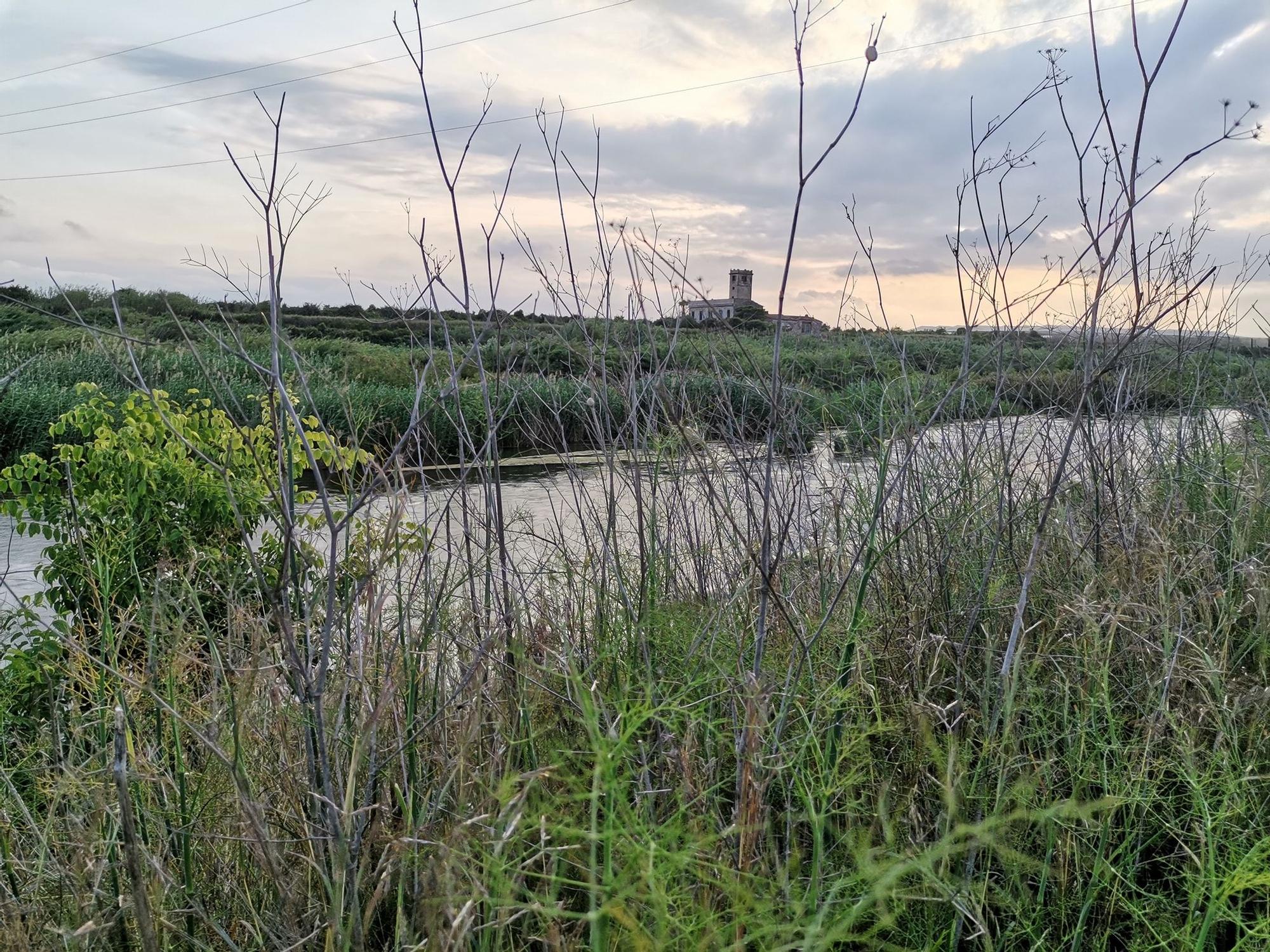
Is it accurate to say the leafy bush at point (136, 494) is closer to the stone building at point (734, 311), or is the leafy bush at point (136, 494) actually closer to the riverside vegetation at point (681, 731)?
the riverside vegetation at point (681, 731)

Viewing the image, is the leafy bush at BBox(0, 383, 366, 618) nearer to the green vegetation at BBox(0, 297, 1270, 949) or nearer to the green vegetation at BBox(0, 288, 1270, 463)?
the green vegetation at BBox(0, 288, 1270, 463)

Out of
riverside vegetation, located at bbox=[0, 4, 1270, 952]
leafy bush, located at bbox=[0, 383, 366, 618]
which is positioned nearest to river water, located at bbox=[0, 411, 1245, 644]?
riverside vegetation, located at bbox=[0, 4, 1270, 952]

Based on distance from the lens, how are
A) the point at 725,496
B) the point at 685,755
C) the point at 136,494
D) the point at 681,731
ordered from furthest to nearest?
the point at 136,494 < the point at 725,496 < the point at 681,731 < the point at 685,755

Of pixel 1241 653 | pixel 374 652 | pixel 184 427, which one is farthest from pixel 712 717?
pixel 184 427

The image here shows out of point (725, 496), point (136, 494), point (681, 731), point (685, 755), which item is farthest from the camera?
point (136, 494)

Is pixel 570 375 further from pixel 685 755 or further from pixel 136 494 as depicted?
pixel 136 494

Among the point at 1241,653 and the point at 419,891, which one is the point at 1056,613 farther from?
the point at 419,891

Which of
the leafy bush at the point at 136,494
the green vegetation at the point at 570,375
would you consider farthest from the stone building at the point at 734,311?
the leafy bush at the point at 136,494

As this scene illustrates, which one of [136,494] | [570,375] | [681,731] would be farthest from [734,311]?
[136,494]

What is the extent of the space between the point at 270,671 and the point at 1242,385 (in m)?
5.56

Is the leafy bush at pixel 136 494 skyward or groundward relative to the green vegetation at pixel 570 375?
groundward

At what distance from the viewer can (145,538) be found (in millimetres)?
Result: 3398

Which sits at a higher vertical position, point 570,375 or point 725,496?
point 570,375

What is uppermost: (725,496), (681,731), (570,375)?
(570,375)
